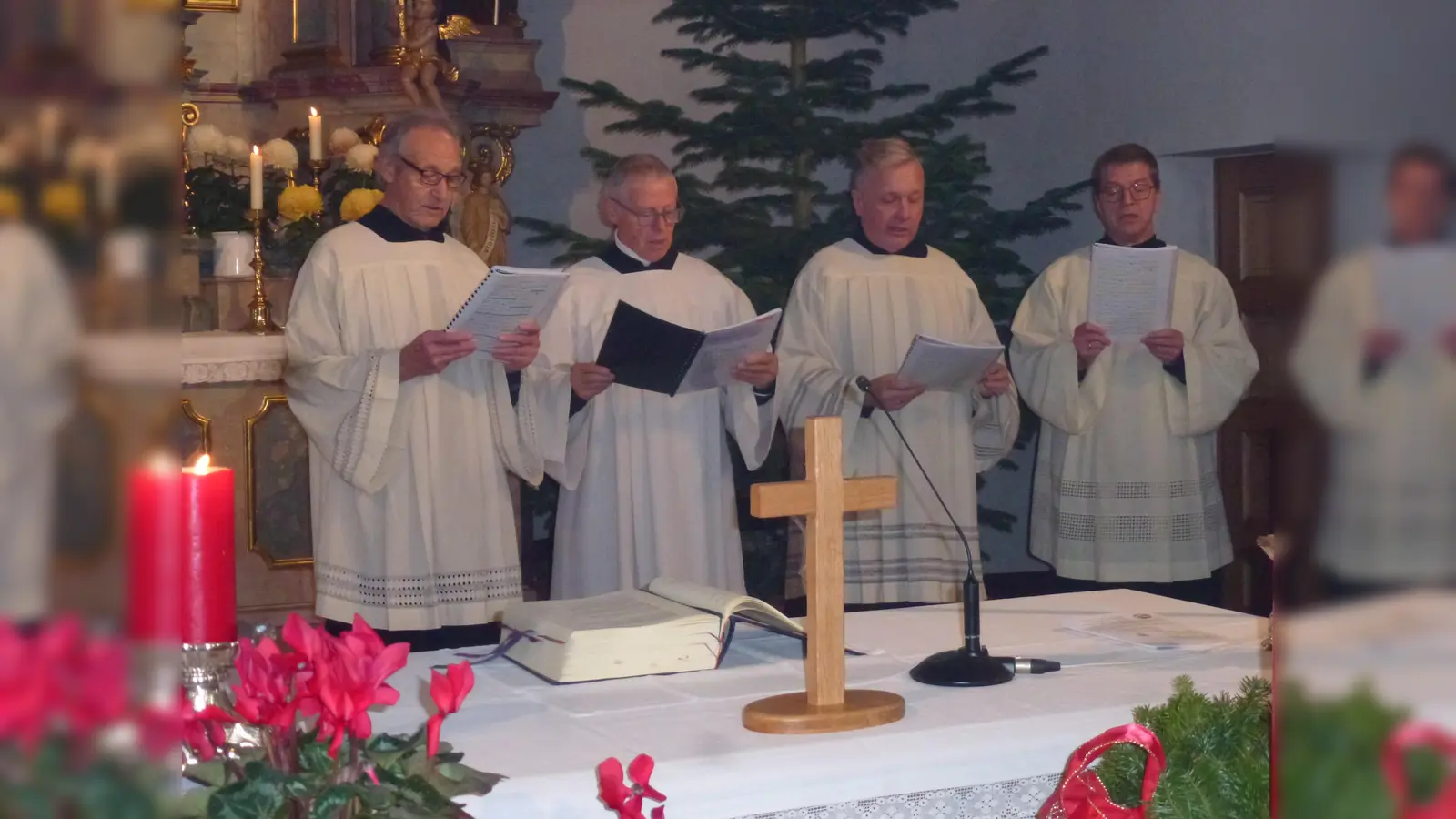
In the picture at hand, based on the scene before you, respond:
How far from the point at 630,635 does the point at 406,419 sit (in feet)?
9.06

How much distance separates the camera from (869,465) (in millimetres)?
5449

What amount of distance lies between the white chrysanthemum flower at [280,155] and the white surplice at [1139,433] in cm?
276

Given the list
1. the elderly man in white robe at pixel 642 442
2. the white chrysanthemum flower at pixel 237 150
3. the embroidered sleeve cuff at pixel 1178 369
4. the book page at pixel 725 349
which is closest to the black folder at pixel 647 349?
the book page at pixel 725 349

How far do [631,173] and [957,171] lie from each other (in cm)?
261

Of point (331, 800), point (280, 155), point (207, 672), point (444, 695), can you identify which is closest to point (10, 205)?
point (331, 800)

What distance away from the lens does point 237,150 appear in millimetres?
5879

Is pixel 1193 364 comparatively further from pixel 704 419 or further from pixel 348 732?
pixel 348 732

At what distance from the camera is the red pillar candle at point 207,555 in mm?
1373

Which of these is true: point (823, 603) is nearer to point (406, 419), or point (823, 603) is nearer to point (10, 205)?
point (10, 205)

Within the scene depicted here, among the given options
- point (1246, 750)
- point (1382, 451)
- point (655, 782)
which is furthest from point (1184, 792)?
point (1382, 451)

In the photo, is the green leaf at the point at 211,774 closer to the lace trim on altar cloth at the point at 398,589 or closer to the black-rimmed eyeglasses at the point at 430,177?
the lace trim on altar cloth at the point at 398,589

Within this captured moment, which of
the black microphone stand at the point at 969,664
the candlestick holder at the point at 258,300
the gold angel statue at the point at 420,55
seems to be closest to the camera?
the black microphone stand at the point at 969,664

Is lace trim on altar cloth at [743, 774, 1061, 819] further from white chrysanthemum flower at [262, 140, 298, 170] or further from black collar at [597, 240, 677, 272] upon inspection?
white chrysanthemum flower at [262, 140, 298, 170]

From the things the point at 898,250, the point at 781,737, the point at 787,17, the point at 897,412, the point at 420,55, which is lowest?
the point at 781,737
